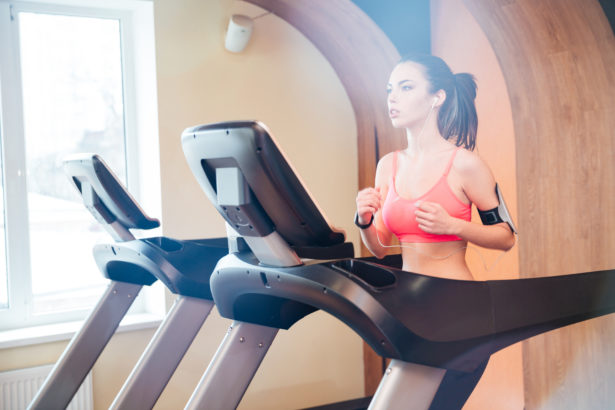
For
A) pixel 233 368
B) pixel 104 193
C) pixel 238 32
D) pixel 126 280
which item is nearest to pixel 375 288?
pixel 233 368

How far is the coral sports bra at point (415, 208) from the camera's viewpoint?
1.56 metres

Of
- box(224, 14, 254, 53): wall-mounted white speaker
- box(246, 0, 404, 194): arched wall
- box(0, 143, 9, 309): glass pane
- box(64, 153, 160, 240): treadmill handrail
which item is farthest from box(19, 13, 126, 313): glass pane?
box(64, 153, 160, 240): treadmill handrail

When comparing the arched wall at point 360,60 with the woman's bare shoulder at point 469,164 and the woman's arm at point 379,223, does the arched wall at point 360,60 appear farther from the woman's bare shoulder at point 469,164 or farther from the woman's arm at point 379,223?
the woman's bare shoulder at point 469,164

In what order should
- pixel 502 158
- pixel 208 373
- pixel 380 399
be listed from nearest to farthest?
pixel 380 399 → pixel 208 373 → pixel 502 158

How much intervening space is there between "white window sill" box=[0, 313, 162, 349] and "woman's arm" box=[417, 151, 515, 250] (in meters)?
1.90

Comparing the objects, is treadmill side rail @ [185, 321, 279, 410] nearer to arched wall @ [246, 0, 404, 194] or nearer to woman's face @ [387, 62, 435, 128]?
woman's face @ [387, 62, 435, 128]

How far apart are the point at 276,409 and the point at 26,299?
1.47 meters

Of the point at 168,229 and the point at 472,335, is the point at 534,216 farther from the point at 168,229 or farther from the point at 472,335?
the point at 168,229

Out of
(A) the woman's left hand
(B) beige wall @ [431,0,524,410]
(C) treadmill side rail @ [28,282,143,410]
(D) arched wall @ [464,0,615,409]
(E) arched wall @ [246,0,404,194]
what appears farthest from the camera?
(E) arched wall @ [246,0,404,194]

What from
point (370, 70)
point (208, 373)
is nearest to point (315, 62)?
point (370, 70)

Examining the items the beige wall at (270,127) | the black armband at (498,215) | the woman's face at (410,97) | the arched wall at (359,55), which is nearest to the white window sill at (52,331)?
the beige wall at (270,127)

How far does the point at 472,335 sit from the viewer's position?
1.19m

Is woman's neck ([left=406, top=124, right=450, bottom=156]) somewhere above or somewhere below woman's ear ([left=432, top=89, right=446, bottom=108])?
below

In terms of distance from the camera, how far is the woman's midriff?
157 cm
